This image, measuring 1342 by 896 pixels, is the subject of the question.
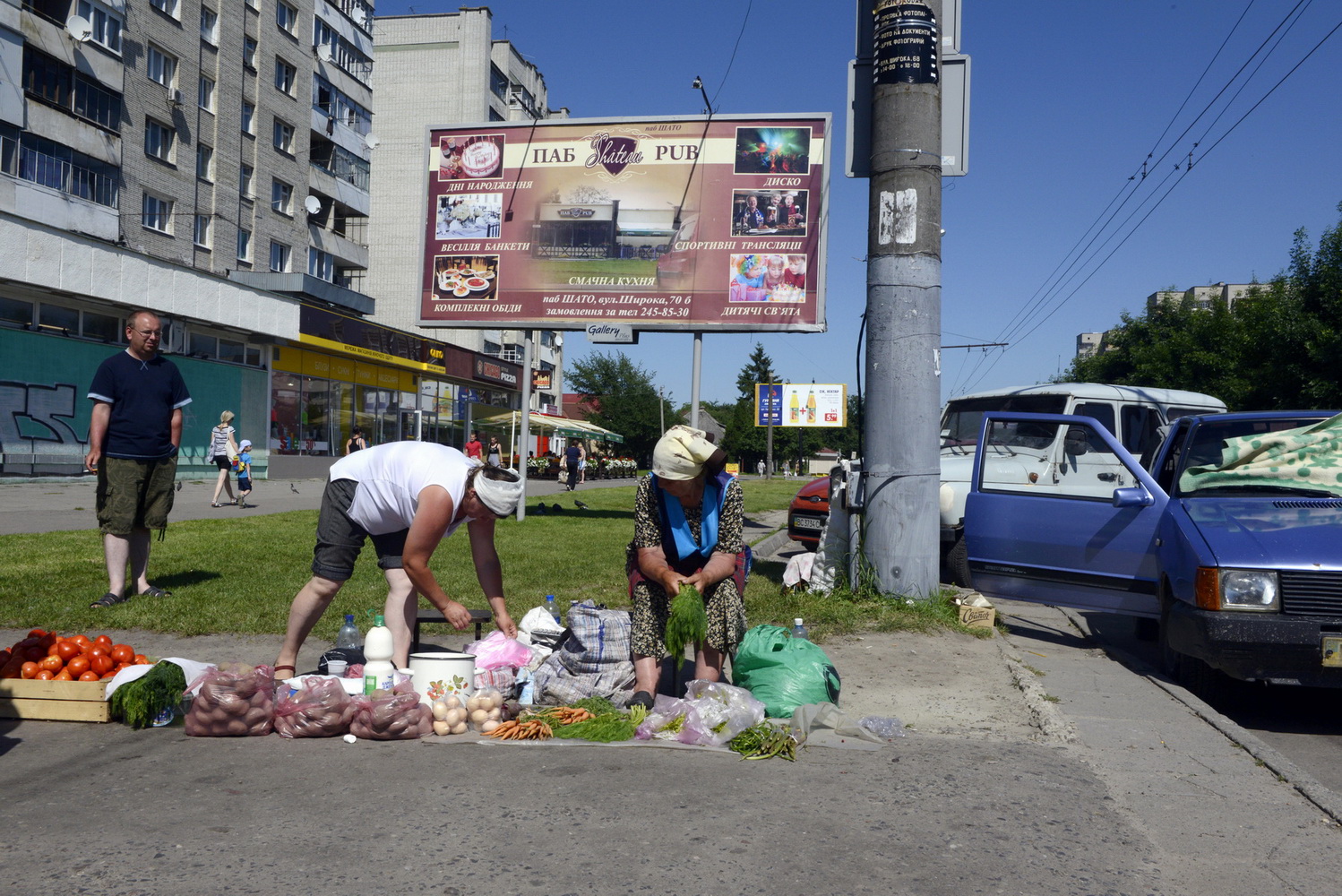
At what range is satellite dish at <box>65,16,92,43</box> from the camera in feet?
82.6

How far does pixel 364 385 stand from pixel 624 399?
119 ft

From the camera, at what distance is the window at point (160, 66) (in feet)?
94.8

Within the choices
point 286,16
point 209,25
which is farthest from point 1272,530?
point 286,16

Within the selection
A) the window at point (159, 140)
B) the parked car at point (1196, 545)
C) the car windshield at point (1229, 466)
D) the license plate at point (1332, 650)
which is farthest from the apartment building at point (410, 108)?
the license plate at point (1332, 650)

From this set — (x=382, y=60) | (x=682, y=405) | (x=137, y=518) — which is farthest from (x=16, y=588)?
(x=682, y=405)

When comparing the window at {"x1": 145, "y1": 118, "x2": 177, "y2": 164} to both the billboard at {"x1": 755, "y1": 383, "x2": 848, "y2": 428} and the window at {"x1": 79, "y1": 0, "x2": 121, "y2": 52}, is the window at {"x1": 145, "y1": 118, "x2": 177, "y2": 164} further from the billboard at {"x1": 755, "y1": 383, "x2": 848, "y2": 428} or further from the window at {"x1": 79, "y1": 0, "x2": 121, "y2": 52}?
the billboard at {"x1": 755, "y1": 383, "x2": 848, "y2": 428}

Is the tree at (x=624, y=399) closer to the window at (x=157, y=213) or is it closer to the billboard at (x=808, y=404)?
the billboard at (x=808, y=404)

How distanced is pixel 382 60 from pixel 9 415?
41.6m

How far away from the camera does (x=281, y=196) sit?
3678cm

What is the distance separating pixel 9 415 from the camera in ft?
69.1

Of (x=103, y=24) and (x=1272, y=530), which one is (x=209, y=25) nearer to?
(x=103, y=24)

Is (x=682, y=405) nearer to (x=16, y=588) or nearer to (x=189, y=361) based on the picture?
(x=189, y=361)

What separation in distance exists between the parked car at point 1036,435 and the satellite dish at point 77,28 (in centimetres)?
2414

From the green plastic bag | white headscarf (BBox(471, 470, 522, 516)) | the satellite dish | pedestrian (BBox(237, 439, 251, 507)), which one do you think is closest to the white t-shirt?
white headscarf (BBox(471, 470, 522, 516))
